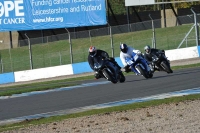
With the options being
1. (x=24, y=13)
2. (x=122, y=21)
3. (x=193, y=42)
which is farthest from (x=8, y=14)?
(x=193, y=42)

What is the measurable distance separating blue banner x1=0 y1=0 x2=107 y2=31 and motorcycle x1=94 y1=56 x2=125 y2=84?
80.9ft

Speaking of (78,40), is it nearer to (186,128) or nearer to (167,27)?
(167,27)

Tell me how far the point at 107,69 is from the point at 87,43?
849 inches

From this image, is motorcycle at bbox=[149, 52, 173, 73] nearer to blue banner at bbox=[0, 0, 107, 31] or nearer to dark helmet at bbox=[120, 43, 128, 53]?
dark helmet at bbox=[120, 43, 128, 53]

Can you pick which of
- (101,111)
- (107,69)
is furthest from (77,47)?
(101,111)

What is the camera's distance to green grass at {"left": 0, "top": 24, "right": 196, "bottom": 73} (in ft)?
132

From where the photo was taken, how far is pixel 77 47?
1777 inches

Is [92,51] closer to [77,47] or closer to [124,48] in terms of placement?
[124,48]

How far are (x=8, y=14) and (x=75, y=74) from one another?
12424mm

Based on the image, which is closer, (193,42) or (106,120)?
(106,120)

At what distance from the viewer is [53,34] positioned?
167 feet

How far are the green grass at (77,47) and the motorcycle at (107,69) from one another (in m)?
15.8

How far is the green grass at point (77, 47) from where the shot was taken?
132ft

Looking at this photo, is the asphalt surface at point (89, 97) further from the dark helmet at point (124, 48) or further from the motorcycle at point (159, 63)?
the motorcycle at point (159, 63)
